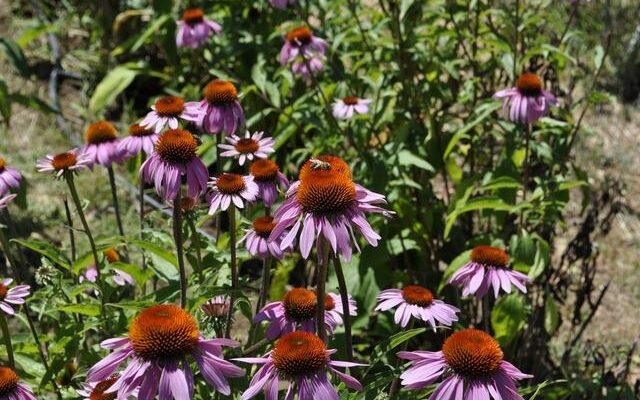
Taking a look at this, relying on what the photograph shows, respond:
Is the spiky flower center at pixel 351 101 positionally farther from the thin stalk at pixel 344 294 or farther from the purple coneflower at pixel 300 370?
the purple coneflower at pixel 300 370

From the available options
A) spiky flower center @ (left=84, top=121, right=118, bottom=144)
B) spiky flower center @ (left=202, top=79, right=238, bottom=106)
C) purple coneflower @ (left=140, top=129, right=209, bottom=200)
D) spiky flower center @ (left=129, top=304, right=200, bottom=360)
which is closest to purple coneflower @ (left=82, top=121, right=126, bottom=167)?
spiky flower center @ (left=84, top=121, right=118, bottom=144)

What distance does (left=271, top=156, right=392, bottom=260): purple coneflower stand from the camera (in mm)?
1271

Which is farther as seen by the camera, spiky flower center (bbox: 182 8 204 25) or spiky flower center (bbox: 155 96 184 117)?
spiky flower center (bbox: 182 8 204 25)

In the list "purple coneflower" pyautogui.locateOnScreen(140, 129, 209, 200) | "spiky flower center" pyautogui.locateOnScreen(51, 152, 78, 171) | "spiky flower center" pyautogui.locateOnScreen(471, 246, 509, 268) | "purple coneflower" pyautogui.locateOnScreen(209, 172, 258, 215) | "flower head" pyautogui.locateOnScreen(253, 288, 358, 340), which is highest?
"purple coneflower" pyautogui.locateOnScreen(140, 129, 209, 200)

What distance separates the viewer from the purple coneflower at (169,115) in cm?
175

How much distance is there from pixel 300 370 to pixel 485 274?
25.1 inches

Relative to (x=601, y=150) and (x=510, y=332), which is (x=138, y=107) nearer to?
(x=601, y=150)

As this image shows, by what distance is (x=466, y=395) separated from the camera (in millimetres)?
1229

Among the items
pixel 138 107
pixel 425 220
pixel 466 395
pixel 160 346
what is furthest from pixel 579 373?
pixel 138 107

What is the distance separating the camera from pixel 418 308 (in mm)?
1569

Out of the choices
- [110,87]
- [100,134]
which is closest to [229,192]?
[100,134]

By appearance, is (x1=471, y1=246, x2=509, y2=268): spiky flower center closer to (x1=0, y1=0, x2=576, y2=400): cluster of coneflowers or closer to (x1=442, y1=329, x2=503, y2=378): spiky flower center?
(x1=0, y1=0, x2=576, y2=400): cluster of coneflowers

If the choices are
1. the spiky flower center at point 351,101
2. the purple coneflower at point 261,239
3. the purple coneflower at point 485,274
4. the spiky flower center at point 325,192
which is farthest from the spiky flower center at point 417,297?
the spiky flower center at point 351,101

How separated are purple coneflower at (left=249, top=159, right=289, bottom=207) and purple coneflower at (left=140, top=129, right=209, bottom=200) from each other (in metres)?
0.23
